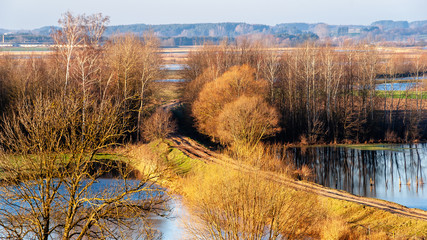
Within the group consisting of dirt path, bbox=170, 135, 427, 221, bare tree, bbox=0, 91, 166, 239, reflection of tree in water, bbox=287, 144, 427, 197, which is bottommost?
reflection of tree in water, bbox=287, 144, 427, 197

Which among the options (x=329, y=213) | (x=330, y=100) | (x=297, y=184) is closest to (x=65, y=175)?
(x=297, y=184)

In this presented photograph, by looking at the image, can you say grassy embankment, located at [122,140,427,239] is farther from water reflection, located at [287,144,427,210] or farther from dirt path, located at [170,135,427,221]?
water reflection, located at [287,144,427,210]

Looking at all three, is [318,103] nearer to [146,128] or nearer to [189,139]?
[189,139]

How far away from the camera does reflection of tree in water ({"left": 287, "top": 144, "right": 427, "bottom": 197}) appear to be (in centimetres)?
3694

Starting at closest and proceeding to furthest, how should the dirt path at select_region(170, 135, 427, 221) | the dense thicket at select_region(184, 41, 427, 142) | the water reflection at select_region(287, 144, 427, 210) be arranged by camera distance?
the dirt path at select_region(170, 135, 427, 221), the water reflection at select_region(287, 144, 427, 210), the dense thicket at select_region(184, 41, 427, 142)

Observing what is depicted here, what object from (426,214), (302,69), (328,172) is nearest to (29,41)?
(302,69)

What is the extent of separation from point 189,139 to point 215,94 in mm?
5437

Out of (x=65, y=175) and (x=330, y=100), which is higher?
(x=65, y=175)

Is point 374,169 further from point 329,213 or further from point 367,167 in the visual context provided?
point 329,213

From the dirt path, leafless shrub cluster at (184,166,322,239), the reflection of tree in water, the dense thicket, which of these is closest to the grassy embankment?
leafless shrub cluster at (184,166,322,239)

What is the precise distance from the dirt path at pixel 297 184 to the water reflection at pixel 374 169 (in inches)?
123

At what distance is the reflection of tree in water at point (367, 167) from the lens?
36938mm

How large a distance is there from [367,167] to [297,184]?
17.5 meters

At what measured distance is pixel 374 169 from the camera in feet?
140
